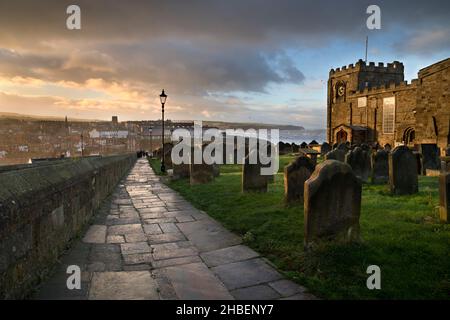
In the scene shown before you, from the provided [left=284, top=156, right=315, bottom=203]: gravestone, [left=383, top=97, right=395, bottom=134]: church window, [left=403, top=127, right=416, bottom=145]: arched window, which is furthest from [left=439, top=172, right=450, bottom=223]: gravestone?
[left=383, top=97, right=395, bottom=134]: church window

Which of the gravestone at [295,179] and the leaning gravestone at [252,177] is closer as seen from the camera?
the gravestone at [295,179]

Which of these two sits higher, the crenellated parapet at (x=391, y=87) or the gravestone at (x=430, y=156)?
the crenellated parapet at (x=391, y=87)

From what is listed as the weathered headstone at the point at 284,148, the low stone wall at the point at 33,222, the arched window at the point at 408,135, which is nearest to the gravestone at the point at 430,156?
the low stone wall at the point at 33,222

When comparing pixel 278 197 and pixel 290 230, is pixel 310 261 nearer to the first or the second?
pixel 290 230

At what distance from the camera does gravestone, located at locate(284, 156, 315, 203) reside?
25.6 feet

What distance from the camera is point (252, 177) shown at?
9961mm

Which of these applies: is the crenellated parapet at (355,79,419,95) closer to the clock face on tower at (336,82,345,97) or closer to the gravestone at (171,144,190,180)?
the clock face on tower at (336,82,345,97)

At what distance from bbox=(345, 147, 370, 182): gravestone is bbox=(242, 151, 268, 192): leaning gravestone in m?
3.83

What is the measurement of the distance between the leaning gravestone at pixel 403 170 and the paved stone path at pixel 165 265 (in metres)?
5.47

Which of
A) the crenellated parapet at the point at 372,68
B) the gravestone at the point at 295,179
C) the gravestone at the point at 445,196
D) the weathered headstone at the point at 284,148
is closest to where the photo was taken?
the gravestone at the point at 445,196

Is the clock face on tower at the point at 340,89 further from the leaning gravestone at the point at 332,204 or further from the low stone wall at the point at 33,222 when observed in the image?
the low stone wall at the point at 33,222

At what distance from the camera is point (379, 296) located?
11.2 ft

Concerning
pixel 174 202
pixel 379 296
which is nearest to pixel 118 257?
pixel 379 296

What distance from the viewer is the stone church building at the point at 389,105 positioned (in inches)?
1089
